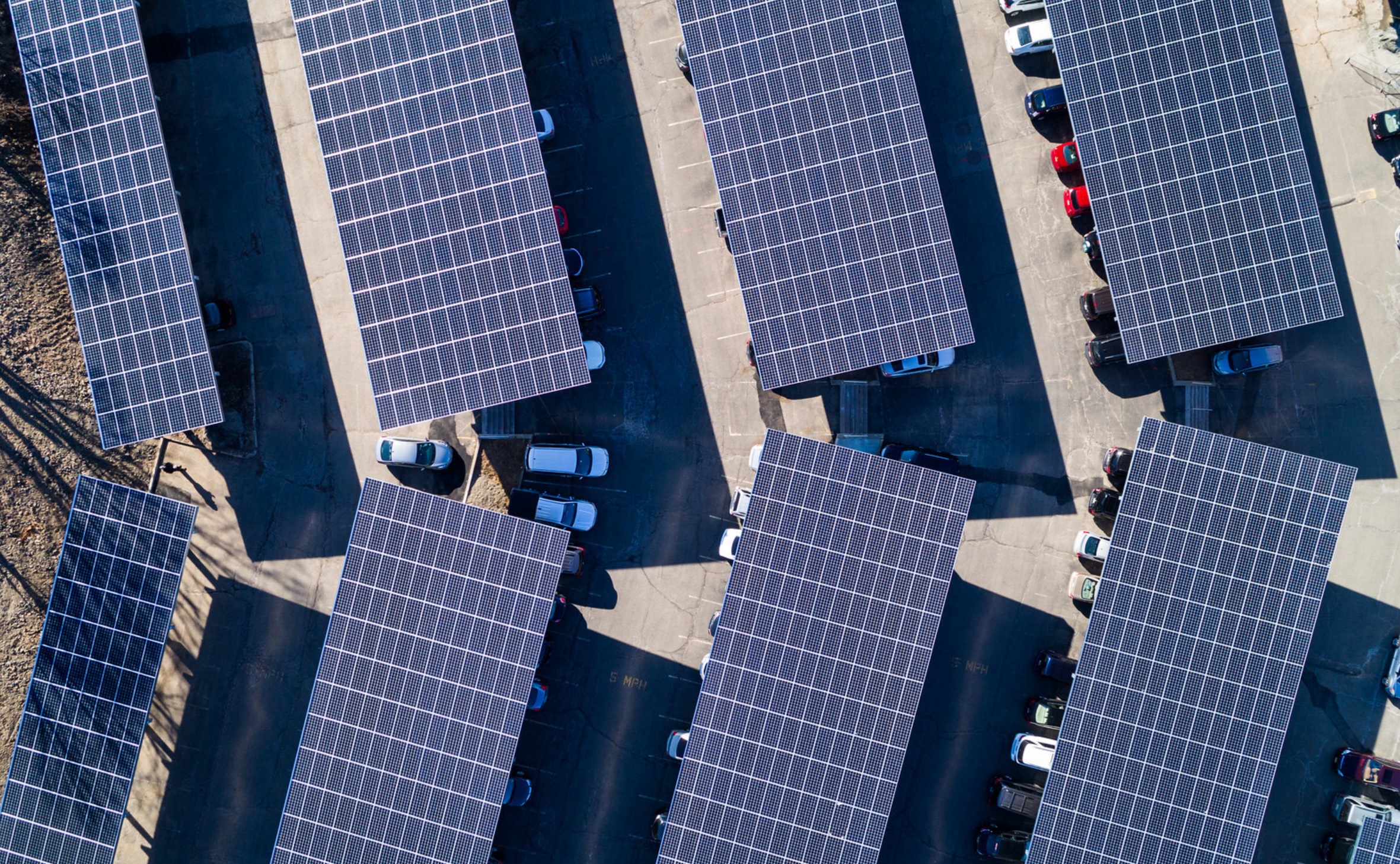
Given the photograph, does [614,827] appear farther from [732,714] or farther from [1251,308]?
[1251,308]

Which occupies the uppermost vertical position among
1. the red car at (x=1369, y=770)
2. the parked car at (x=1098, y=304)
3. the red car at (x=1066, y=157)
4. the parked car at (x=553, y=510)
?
the red car at (x=1066, y=157)

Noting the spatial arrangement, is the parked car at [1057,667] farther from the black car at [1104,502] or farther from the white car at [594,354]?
the white car at [594,354]

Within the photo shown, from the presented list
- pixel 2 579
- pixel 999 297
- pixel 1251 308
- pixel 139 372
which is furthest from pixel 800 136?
pixel 2 579

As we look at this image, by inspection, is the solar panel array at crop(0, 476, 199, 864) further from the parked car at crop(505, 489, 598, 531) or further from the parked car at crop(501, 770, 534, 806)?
the parked car at crop(501, 770, 534, 806)

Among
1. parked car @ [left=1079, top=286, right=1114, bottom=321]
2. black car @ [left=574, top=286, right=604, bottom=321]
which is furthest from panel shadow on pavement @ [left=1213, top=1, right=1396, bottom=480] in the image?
black car @ [left=574, top=286, right=604, bottom=321]

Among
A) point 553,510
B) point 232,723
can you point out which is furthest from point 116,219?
point 232,723

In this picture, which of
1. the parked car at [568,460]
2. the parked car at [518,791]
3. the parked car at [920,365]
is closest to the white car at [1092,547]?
the parked car at [920,365]

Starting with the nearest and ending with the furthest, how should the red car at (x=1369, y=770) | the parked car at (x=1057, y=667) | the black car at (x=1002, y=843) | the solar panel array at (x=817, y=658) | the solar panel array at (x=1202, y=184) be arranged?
the solar panel array at (x=817, y=658), the solar panel array at (x=1202, y=184), the red car at (x=1369, y=770), the black car at (x=1002, y=843), the parked car at (x=1057, y=667)
